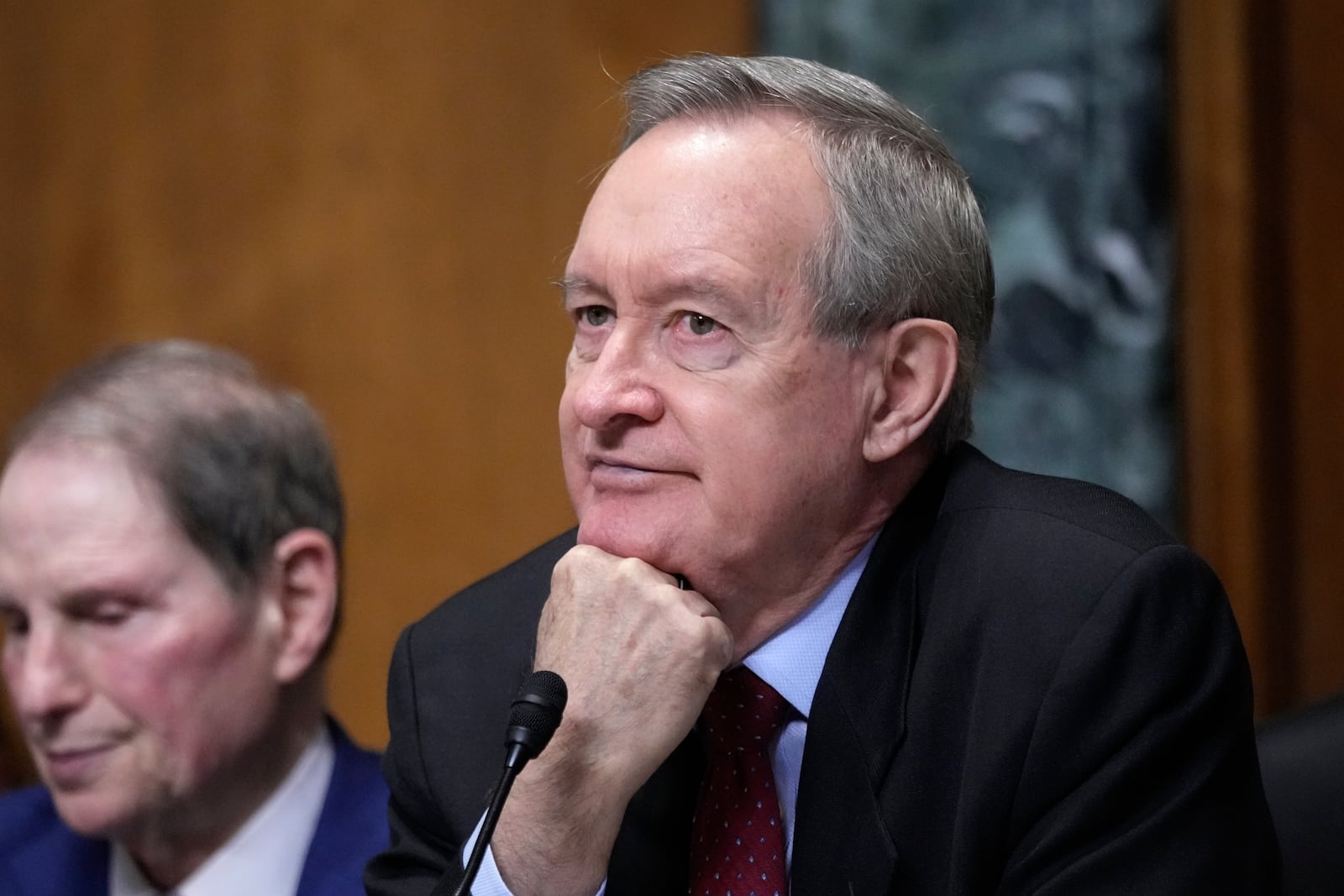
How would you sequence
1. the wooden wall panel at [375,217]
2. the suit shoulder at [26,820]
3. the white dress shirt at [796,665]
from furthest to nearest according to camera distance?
the wooden wall panel at [375,217] → the suit shoulder at [26,820] → the white dress shirt at [796,665]

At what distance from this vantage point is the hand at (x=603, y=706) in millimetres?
1508

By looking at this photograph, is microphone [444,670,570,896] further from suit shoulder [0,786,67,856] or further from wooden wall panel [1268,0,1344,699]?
wooden wall panel [1268,0,1344,699]

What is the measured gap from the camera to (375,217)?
3.62 meters

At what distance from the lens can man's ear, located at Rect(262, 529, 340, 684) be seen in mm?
2180

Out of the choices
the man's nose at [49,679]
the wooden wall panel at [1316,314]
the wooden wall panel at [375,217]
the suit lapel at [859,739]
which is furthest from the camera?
the wooden wall panel at [375,217]

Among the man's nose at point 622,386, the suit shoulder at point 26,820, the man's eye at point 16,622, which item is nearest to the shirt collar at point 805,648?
the man's nose at point 622,386

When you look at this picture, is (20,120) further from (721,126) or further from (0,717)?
(721,126)

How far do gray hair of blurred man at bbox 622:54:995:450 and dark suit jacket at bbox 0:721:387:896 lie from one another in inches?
37.9

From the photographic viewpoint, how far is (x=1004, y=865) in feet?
4.89

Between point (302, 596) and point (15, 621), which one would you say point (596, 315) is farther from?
point (15, 621)

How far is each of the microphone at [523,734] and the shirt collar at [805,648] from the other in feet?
0.97

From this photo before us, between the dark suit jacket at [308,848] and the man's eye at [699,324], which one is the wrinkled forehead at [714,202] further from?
the dark suit jacket at [308,848]

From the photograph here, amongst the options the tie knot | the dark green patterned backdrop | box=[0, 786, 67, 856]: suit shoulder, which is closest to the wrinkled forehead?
the tie knot

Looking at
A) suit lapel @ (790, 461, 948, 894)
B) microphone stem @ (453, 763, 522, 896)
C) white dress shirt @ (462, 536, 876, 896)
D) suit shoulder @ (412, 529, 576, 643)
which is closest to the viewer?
microphone stem @ (453, 763, 522, 896)
